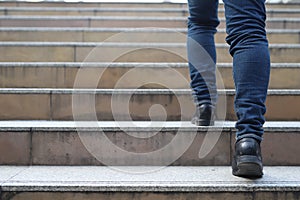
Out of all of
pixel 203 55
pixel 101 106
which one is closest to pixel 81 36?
pixel 101 106

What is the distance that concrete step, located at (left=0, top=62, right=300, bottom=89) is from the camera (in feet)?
7.68

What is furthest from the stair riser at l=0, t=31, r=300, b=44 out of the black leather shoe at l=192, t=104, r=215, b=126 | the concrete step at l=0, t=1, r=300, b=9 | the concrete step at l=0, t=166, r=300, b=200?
the concrete step at l=0, t=166, r=300, b=200

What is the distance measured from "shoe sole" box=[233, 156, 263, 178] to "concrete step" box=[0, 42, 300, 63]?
1.57 metres

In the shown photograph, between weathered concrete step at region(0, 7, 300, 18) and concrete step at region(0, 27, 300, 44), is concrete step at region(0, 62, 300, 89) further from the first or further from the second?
weathered concrete step at region(0, 7, 300, 18)

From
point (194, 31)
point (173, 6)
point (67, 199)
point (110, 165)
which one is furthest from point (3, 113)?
point (173, 6)

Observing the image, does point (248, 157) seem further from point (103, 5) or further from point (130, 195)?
point (103, 5)

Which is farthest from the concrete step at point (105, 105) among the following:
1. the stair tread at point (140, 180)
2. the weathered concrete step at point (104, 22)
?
the weathered concrete step at point (104, 22)

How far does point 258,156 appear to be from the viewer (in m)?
1.27

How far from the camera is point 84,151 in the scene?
1.62 m

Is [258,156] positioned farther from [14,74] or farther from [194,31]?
[14,74]

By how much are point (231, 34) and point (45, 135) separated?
2.92 feet

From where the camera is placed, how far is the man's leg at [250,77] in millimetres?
1260

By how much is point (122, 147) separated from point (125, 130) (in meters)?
0.08

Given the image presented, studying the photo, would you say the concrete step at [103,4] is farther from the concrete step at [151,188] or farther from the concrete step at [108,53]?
the concrete step at [151,188]
